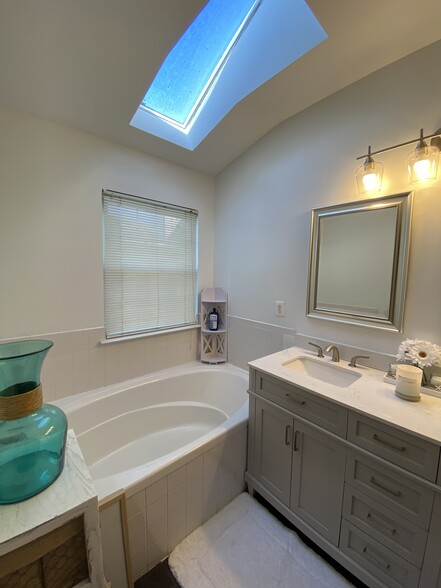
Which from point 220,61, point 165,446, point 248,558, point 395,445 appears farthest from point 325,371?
point 220,61

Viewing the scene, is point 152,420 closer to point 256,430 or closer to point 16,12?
point 256,430

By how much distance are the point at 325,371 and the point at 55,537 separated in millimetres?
1472

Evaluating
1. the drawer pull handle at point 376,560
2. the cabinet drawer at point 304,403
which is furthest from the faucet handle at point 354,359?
the drawer pull handle at point 376,560

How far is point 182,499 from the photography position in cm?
129

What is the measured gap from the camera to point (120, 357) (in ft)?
6.63

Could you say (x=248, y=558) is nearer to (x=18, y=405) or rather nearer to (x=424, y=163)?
(x=18, y=405)

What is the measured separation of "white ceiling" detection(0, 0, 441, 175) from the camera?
108 cm

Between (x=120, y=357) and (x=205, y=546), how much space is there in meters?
1.32

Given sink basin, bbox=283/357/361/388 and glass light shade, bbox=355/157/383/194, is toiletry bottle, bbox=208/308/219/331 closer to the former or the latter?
sink basin, bbox=283/357/361/388

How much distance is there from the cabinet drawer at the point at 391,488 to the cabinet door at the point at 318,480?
6cm

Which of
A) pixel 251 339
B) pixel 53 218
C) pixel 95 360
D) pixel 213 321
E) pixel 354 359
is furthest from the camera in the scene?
pixel 213 321

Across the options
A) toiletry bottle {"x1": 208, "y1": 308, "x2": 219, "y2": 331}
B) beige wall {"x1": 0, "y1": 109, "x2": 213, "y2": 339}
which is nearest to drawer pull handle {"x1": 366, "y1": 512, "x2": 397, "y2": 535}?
toiletry bottle {"x1": 208, "y1": 308, "x2": 219, "y2": 331}

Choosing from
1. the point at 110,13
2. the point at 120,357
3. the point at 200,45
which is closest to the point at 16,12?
the point at 110,13

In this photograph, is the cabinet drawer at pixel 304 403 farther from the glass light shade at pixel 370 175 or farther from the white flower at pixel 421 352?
the glass light shade at pixel 370 175
